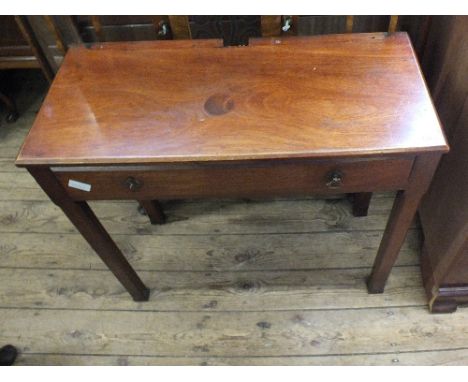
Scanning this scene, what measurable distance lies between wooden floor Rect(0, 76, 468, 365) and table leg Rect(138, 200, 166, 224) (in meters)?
0.03

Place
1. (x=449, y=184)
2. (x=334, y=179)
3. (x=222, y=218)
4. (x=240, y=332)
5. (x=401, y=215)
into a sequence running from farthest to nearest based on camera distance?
(x=222, y=218)
(x=240, y=332)
(x=449, y=184)
(x=401, y=215)
(x=334, y=179)

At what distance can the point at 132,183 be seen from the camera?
811 mm

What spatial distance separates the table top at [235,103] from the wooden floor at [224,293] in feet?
2.23

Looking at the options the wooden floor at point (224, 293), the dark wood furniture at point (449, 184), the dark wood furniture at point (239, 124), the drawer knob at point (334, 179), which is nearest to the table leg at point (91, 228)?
the dark wood furniture at point (239, 124)

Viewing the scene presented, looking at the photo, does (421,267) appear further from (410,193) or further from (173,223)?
(173,223)

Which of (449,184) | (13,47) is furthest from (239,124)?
(13,47)

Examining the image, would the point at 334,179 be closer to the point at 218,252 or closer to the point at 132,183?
the point at 132,183

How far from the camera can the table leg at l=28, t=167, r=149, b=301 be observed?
0.82 m

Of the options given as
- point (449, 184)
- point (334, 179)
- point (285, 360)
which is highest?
point (334, 179)

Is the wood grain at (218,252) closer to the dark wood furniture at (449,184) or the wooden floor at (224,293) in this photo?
the wooden floor at (224,293)

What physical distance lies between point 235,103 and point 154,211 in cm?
69

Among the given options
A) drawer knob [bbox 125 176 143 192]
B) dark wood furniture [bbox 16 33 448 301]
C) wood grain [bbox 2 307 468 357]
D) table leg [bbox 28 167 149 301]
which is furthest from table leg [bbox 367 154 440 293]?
table leg [bbox 28 167 149 301]

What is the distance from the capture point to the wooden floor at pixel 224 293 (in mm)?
1184
